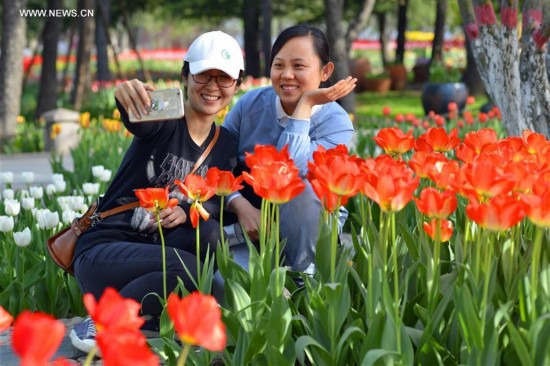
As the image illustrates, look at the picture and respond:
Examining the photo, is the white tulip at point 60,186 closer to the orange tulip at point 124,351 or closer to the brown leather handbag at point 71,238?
the brown leather handbag at point 71,238

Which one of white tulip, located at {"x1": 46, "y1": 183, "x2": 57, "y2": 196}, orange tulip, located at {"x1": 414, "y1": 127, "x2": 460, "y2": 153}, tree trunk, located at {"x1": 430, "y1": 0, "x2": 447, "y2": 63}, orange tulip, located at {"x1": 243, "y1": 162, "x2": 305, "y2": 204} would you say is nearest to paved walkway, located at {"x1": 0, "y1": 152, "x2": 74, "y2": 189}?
white tulip, located at {"x1": 46, "y1": 183, "x2": 57, "y2": 196}

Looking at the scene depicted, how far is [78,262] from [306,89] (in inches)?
43.2

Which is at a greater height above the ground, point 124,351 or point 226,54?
point 226,54

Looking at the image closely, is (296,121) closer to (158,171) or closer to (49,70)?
(158,171)

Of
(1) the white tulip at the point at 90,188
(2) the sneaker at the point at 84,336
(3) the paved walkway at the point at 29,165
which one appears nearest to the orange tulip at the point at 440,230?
(2) the sneaker at the point at 84,336

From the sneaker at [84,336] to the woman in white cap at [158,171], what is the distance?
0.9 inches

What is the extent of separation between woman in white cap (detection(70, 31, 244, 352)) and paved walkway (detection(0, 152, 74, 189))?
4739mm

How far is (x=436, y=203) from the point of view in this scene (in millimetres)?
2297

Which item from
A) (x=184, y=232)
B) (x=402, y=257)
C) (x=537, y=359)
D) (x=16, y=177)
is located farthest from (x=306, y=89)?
(x=16, y=177)

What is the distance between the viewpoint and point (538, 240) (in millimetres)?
2262

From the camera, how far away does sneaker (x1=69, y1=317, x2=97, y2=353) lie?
3182mm

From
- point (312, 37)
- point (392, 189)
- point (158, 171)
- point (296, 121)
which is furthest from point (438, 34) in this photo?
point (392, 189)

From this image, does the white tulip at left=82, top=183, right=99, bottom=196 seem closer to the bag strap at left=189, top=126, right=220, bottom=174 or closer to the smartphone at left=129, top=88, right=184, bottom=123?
the bag strap at left=189, top=126, right=220, bottom=174

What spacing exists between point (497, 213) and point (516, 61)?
354 cm
